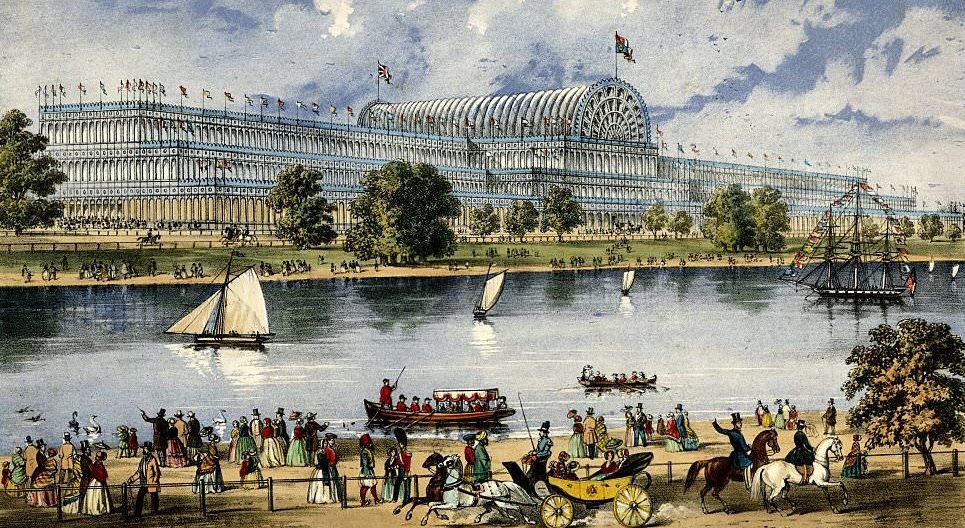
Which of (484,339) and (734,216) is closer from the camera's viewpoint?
(484,339)

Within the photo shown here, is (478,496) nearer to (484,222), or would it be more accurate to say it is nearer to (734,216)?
(734,216)

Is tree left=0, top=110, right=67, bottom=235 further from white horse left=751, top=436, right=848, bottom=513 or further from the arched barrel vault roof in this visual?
the arched barrel vault roof

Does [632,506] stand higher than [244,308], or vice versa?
[244,308]

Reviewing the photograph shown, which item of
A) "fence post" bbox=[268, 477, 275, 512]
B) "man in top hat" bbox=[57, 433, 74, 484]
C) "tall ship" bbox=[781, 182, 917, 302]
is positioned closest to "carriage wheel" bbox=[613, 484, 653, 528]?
"fence post" bbox=[268, 477, 275, 512]

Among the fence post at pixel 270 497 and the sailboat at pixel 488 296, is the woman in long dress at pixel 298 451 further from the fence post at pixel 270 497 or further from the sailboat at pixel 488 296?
the sailboat at pixel 488 296

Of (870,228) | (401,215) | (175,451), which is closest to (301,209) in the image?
(401,215)

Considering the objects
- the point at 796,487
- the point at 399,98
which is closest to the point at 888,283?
the point at 399,98
